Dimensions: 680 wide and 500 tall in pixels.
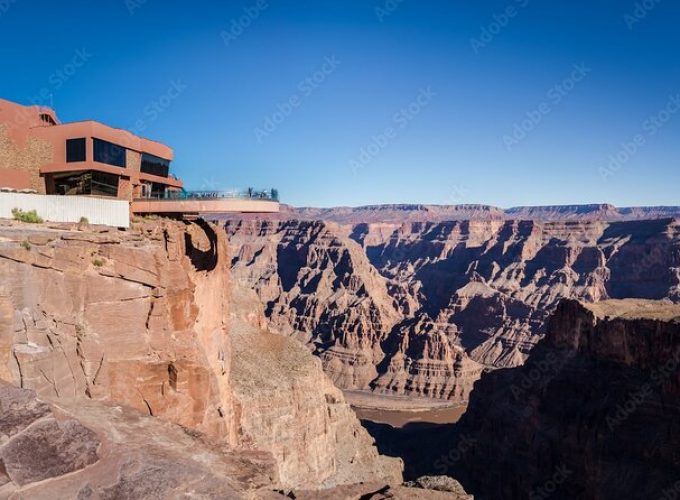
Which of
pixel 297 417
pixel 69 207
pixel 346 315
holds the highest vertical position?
pixel 69 207

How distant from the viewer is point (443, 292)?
596 ft

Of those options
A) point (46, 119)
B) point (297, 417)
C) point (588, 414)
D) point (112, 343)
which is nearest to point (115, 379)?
point (112, 343)

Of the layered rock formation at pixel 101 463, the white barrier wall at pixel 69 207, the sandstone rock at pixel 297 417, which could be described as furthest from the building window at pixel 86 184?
the sandstone rock at pixel 297 417

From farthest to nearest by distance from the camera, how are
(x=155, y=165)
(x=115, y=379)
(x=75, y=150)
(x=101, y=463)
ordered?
(x=155, y=165) → (x=75, y=150) → (x=115, y=379) → (x=101, y=463)

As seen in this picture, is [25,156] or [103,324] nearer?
[103,324]

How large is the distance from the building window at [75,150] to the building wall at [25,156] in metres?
0.93

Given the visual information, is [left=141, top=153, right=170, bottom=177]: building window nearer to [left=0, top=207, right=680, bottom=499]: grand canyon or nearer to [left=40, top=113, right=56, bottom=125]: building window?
[left=0, top=207, right=680, bottom=499]: grand canyon

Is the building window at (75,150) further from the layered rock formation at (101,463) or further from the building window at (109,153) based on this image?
the layered rock formation at (101,463)

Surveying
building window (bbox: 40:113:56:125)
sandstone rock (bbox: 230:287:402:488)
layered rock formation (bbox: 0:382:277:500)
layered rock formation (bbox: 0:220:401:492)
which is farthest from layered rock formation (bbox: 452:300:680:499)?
building window (bbox: 40:113:56:125)

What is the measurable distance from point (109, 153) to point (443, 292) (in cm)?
16051

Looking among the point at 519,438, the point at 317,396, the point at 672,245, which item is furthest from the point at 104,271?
the point at 672,245

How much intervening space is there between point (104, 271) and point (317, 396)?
3882cm

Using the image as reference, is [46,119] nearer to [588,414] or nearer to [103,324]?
[103,324]

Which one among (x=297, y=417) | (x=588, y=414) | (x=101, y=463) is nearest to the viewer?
(x=101, y=463)
